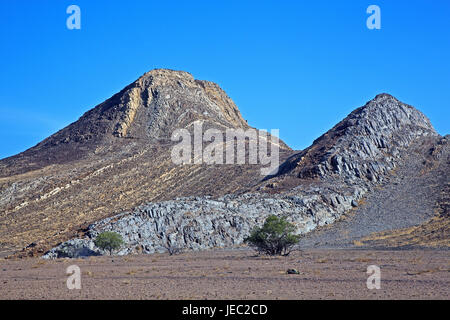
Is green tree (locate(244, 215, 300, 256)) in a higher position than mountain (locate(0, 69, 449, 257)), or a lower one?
lower

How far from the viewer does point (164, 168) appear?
9412 cm

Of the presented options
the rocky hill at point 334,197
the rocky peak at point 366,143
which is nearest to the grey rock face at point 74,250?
the rocky hill at point 334,197

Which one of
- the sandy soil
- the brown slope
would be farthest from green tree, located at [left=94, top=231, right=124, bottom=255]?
the sandy soil

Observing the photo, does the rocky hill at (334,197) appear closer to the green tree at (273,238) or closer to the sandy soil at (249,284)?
the green tree at (273,238)

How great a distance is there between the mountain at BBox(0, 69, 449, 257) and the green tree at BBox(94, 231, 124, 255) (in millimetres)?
1486

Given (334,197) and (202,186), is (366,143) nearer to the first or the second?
(334,197)

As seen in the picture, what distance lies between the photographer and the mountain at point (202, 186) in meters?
58.3

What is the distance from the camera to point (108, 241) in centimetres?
5069

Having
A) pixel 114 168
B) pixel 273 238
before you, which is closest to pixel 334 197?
pixel 273 238

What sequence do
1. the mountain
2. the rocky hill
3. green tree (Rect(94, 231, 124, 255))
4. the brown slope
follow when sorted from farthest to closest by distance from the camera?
the brown slope < the mountain < the rocky hill < green tree (Rect(94, 231, 124, 255))

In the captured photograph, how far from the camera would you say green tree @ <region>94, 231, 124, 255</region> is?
167 feet

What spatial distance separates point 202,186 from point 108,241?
34.4 m

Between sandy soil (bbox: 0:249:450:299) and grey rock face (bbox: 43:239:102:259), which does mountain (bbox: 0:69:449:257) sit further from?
sandy soil (bbox: 0:249:450:299)

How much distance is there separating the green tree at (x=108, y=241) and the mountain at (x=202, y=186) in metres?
1.49
